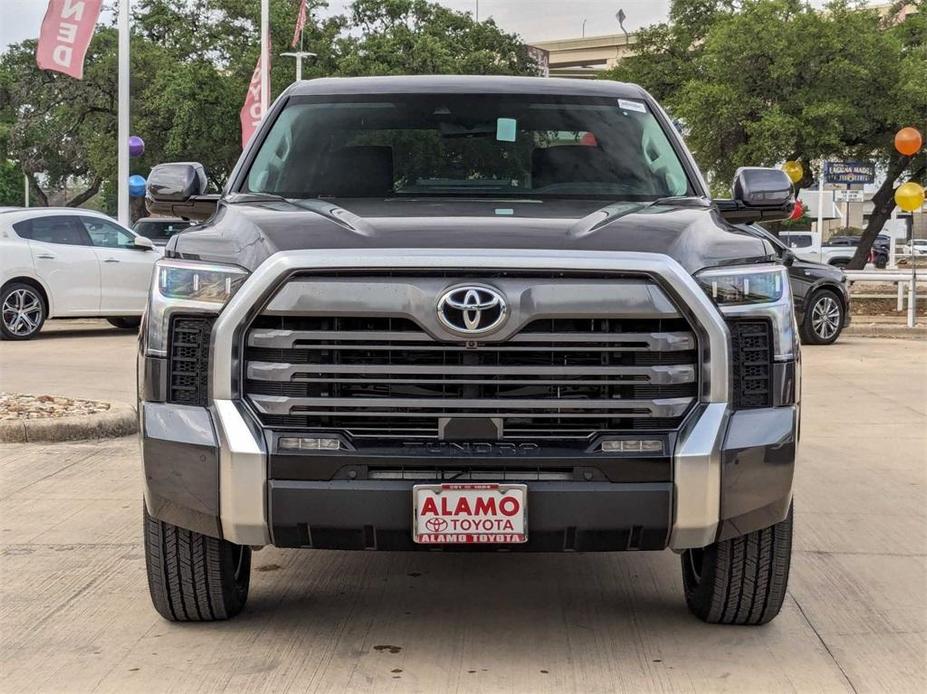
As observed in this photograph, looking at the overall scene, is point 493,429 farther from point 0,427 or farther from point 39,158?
point 39,158

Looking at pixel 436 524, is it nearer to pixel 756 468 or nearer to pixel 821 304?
pixel 756 468

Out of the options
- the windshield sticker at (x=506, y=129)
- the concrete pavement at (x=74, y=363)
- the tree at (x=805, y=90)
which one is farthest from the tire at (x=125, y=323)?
the tree at (x=805, y=90)

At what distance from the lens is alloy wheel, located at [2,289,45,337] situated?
16438 millimetres

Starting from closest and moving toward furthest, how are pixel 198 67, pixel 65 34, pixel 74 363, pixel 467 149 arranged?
pixel 467 149, pixel 74 363, pixel 65 34, pixel 198 67

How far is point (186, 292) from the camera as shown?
14.0 feet

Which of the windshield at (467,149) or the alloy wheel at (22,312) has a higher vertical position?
the windshield at (467,149)

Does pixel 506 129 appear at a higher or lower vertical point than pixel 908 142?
lower

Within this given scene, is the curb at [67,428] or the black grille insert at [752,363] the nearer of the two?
the black grille insert at [752,363]

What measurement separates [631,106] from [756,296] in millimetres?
1931

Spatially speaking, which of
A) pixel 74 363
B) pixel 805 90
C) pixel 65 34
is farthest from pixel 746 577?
pixel 805 90

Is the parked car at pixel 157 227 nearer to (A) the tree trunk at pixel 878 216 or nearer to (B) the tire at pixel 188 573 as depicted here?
(A) the tree trunk at pixel 878 216

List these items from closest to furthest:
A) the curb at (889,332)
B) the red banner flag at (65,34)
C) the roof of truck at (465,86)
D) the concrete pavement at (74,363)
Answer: the roof of truck at (465,86) < the concrete pavement at (74,363) < the curb at (889,332) < the red banner flag at (65,34)

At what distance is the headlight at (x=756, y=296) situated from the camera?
13.8 ft

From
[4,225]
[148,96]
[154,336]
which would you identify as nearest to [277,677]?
[154,336]
